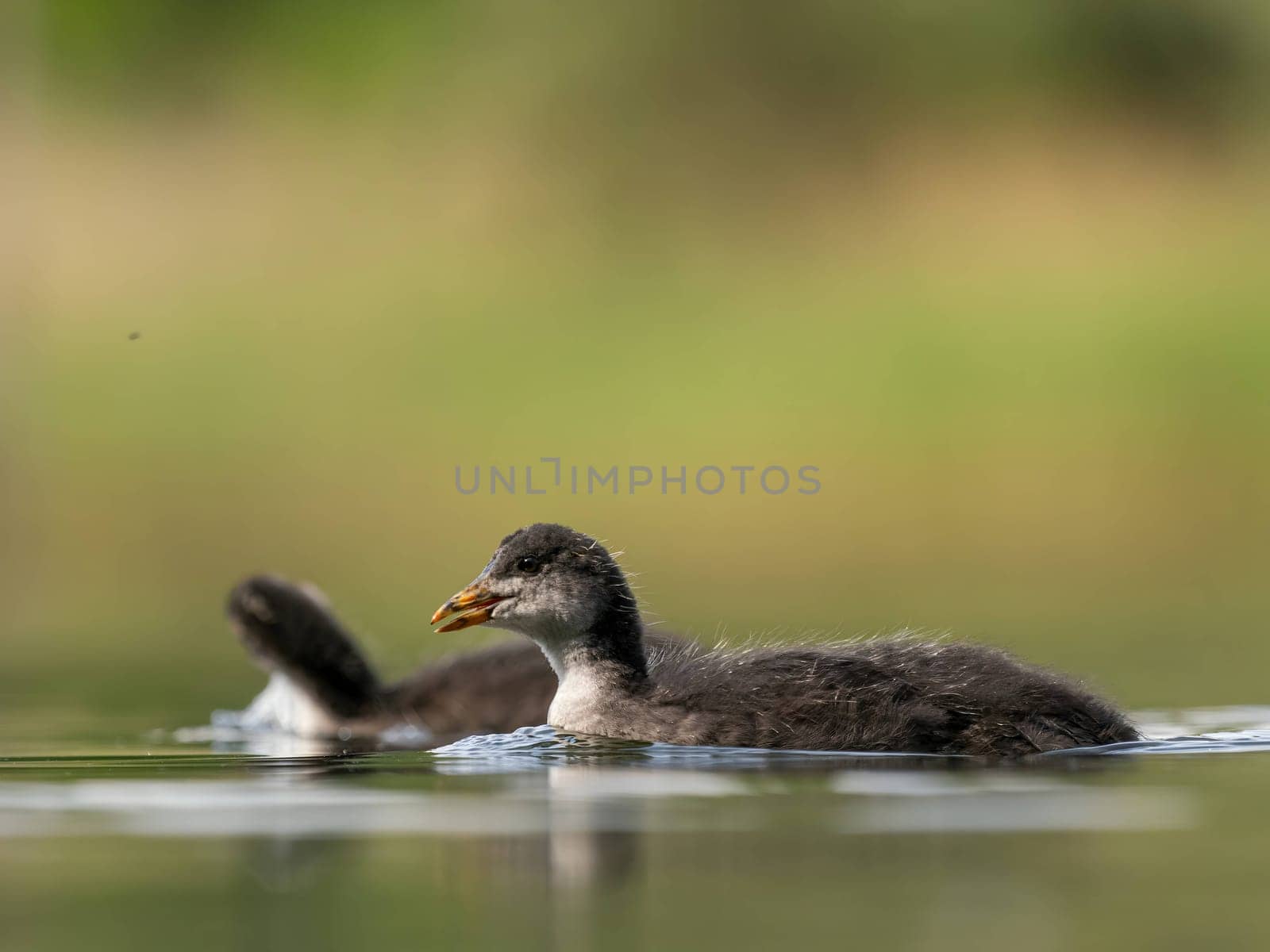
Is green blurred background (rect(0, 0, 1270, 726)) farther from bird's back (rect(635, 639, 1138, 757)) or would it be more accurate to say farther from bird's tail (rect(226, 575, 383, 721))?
bird's back (rect(635, 639, 1138, 757))

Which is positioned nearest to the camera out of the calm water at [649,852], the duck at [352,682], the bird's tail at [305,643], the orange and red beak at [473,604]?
the calm water at [649,852]

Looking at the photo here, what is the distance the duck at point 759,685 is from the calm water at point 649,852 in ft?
0.48

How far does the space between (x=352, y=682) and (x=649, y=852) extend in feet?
19.0

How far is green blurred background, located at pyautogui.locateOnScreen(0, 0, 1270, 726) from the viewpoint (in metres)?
16.8

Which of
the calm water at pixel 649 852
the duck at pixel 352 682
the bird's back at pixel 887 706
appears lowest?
the calm water at pixel 649 852

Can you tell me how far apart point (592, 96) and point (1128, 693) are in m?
25.1

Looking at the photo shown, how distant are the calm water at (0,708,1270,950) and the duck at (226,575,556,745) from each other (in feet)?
7.81

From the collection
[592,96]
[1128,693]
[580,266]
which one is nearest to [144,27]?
[592,96]
